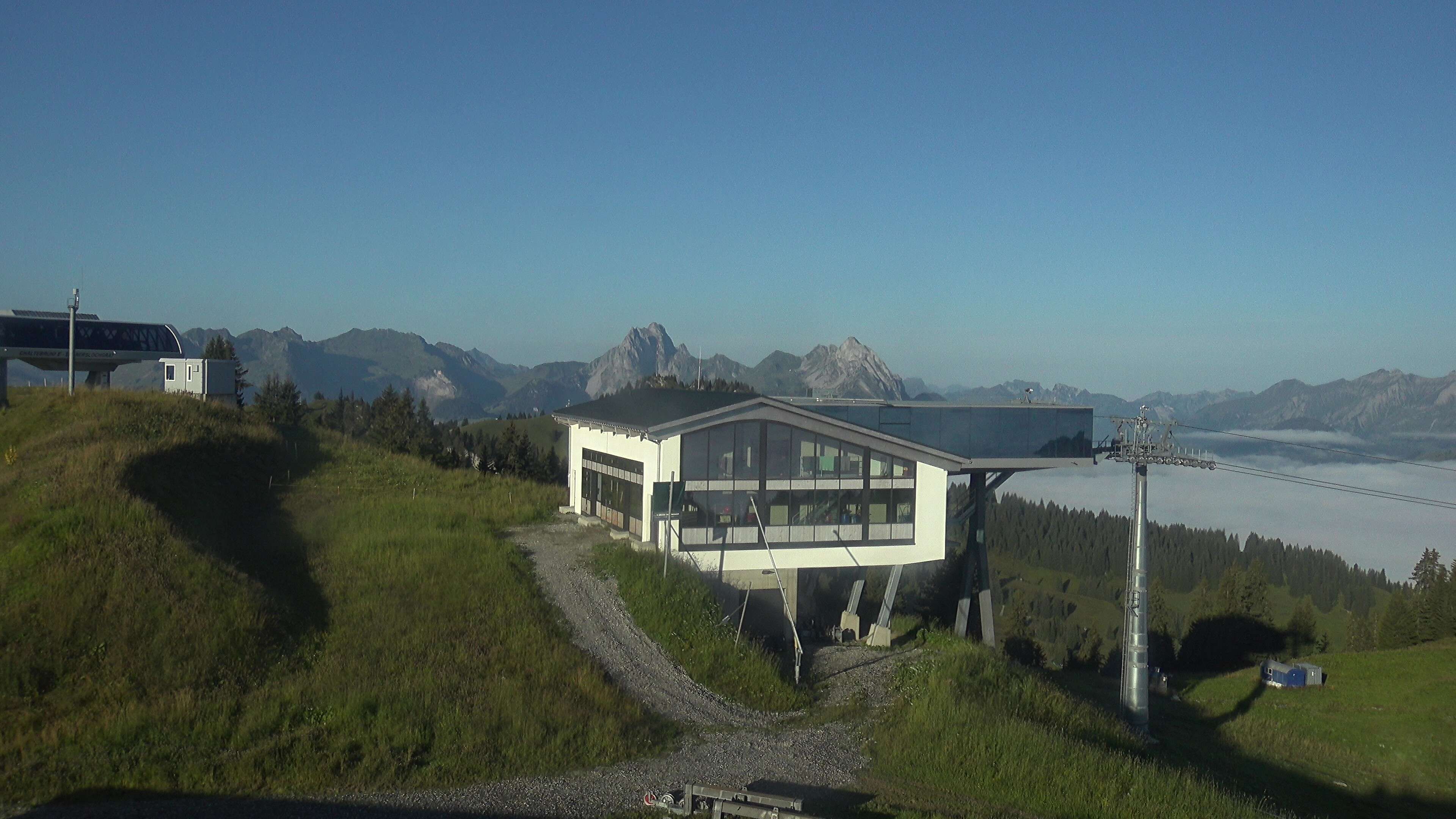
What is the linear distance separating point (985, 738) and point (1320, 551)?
169m

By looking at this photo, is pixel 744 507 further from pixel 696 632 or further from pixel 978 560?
pixel 978 560

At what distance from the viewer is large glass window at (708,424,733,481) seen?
2733 cm

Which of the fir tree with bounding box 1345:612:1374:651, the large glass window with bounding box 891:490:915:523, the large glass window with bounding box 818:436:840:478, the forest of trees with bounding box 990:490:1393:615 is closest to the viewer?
the large glass window with bounding box 818:436:840:478

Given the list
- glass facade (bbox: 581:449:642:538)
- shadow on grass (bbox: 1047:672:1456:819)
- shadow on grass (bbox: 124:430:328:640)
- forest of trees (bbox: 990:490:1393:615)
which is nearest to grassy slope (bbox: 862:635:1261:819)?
shadow on grass (bbox: 1047:672:1456:819)

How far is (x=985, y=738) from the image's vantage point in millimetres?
15789

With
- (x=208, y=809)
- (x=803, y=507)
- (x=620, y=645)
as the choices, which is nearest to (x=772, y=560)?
(x=803, y=507)

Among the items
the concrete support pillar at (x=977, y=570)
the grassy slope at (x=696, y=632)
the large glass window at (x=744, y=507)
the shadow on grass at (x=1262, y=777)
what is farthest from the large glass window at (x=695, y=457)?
the shadow on grass at (x=1262, y=777)

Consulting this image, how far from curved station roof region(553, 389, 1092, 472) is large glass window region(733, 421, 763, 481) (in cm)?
37

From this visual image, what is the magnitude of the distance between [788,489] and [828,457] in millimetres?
1646

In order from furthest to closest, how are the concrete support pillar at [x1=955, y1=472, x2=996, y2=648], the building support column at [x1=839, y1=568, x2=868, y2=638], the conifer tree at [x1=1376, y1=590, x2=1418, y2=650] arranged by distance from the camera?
1. the conifer tree at [x1=1376, y1=590, x2=1418, y2=650]
2. the concrete support pillar at [x1=955, y1=472, x2=996, y2=648]
3. the building support column at [x1=839, y1=568, x2=868, y2=638]

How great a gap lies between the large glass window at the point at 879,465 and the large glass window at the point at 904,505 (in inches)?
31.2

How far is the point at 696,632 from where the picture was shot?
20.6 meters

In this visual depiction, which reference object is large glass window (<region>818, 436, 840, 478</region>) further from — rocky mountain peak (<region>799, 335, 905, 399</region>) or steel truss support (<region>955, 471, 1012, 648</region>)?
rocky mountain peak (<region>799, 335, 905, 399</region>)

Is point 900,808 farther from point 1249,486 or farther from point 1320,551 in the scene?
point 1320,551
